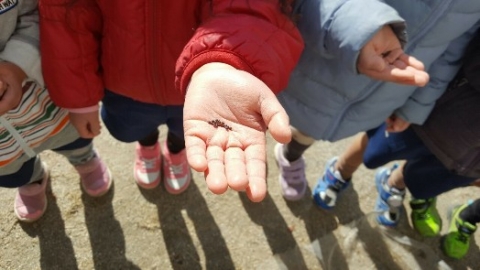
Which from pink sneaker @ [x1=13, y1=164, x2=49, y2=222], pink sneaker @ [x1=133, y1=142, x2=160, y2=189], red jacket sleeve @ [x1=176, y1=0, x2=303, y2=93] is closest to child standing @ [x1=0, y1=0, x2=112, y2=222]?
pink sneaker @ [x1=13, y1=164, x2=49, y2=222]

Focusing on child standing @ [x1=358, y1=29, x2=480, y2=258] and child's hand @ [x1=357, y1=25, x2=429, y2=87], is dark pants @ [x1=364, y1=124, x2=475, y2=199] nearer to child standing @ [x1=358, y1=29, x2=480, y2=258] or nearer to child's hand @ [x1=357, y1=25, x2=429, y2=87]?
child standing @ [x1=358, y1=29, x2=480, y2=258]

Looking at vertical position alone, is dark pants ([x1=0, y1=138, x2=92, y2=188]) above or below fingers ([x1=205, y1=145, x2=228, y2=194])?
below

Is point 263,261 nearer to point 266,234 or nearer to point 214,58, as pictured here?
point 266,234

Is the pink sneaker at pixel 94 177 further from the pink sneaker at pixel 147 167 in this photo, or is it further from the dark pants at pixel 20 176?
the dark pants at pixel 20 176

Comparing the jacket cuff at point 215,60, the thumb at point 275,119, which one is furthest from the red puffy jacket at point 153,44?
the thumb at point 275,119

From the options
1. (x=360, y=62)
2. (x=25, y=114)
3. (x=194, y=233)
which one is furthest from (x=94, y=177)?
(x=360, y=62)

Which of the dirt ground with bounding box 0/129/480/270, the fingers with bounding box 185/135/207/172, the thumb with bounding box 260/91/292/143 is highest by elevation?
the thumb with bounding box 260/91/292/143
